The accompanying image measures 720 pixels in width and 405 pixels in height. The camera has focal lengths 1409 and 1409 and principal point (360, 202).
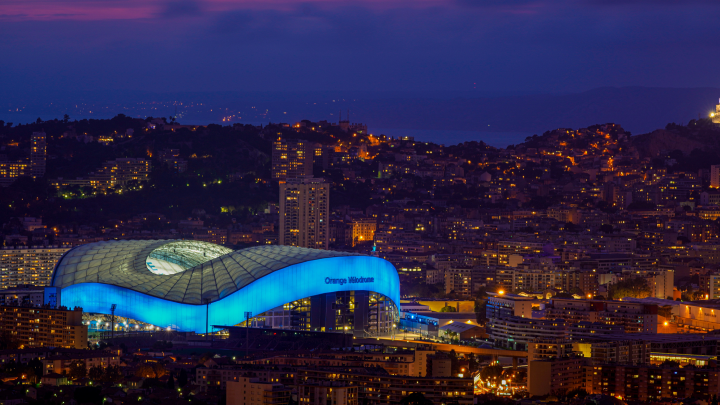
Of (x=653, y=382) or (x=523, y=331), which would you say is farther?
(x=523, y=331)

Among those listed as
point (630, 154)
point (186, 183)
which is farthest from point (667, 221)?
point (186, 183)

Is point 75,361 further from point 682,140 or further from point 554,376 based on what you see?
point 682,140

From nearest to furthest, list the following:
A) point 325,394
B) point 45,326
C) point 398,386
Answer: point 325,394 → point 398,386 → point 45,326

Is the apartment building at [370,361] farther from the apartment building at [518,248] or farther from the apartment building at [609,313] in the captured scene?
the apartment building at [518,248]

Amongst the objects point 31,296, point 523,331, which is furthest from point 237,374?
point 31,296

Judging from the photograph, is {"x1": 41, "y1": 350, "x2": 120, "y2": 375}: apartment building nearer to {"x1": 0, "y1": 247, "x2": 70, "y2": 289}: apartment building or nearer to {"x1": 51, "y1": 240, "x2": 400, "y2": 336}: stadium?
{"x1": 51, "y1": 240, "x2": 400, "y2": 336}: stadium

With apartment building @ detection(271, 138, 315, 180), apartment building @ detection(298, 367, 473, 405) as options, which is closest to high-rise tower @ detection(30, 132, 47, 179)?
apartment building @ detection(271, 138, 315, 180)

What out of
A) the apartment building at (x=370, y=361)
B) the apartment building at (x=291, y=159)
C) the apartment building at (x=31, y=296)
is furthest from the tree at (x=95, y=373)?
the apartment building at (x=291, y=159)
